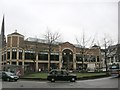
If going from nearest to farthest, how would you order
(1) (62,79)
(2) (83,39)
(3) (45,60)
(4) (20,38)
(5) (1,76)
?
(1) (62,79) → (5) (1,76) → (2) (83,39) → (4) (20,38) → (3) (45,60)

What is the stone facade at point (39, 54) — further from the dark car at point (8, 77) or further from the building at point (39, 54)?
the dark car at point (8, 77)

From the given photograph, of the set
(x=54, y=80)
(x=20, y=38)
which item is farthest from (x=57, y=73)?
(x=20, y=38)

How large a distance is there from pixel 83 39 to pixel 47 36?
897 cm

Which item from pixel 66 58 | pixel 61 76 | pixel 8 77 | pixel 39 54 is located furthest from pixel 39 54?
pixel 61 76

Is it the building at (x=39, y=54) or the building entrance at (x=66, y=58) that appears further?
the building entrance at (x=66, y=58)

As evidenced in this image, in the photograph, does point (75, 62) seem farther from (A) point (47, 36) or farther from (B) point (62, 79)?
(B) point (62, 79)

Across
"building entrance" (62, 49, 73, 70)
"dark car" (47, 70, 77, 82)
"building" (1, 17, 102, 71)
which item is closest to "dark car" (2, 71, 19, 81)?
"dark car" (47, 70, 77, 82)

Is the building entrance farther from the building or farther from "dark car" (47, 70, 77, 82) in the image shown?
"dark car" (47, 70, 77, 82)

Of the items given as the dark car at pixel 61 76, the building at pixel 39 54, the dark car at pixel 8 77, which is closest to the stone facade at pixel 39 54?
the building at pixel 39 54

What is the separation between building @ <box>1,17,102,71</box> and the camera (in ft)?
242

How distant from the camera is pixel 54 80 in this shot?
3372 centimetres

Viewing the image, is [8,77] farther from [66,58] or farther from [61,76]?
[66,58]

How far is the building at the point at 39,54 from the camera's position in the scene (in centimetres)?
7362

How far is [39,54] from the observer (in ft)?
267
